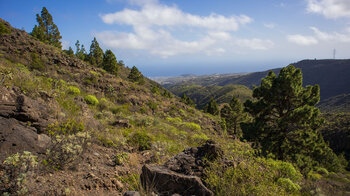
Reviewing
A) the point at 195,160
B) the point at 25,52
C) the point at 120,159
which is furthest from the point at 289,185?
the point at 25,52

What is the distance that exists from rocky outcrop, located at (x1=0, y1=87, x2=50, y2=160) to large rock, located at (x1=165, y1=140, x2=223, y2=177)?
2816 mm

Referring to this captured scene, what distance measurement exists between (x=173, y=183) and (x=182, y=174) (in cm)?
31

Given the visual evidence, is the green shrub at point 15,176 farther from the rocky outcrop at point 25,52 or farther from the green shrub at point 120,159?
the rocky outcrop at point 25,52

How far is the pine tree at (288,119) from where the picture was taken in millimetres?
11523

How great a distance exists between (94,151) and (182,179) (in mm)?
2582

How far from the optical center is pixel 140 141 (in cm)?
591

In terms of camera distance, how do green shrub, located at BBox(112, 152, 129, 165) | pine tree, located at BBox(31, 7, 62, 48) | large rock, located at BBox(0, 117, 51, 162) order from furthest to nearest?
pine tree, located at BBox(31, 7, 62, 48)
green shrub, located at BBox(112, 152, 129, 165)
large rock, located at BBox(0, 117, 51, 162)

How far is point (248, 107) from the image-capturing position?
13.8m

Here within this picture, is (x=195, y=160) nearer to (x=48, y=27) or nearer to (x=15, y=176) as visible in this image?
(x=15, y=176)

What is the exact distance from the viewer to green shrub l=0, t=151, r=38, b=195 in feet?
7.61

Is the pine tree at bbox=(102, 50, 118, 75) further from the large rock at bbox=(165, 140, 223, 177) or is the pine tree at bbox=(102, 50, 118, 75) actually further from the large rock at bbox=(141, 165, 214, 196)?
the large rock at bbox=(141, 165, 214, 196)

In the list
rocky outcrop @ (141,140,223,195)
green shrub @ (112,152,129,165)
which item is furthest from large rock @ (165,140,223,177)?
green shrub @ (112,152,129,165)

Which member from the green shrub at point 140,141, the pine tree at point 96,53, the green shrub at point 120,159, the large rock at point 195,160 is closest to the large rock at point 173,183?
the large rock at point 195,160

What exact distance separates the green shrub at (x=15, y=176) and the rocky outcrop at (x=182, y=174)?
5.82 ft
